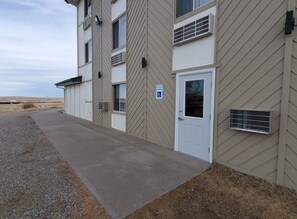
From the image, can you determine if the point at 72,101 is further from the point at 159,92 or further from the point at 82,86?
the point at 159,92

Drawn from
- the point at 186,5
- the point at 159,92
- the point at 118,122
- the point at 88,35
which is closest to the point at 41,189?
the point at 159,92

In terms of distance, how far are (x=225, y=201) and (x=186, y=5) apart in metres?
5.12

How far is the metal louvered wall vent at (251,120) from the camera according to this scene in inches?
141

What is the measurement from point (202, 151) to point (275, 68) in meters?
2.61

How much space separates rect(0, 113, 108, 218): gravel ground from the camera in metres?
2.86

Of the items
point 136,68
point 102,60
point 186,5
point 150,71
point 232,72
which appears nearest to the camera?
point 232,72

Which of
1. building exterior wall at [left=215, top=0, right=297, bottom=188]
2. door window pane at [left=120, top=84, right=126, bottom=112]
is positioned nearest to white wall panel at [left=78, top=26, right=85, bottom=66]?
door window pane at [left=120, top=84, right=126, bottom=112]

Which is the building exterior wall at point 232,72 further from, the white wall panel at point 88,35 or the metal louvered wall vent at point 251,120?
the white wall panel at point 88,35

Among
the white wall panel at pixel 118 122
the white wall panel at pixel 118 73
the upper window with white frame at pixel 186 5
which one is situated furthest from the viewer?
the white wall panel at pixel 118 122

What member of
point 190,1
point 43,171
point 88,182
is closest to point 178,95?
point 190,1

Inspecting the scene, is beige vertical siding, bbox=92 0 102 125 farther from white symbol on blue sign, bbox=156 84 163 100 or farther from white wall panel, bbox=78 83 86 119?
white symbol on blue sign, bbox=156 84 163 100

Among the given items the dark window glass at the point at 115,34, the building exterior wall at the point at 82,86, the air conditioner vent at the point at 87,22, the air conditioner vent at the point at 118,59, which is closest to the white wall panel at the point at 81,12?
the building exterior wall at the point at 82,86

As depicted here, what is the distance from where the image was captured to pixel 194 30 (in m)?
4.93

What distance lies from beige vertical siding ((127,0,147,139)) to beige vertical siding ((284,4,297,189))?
182 inches
